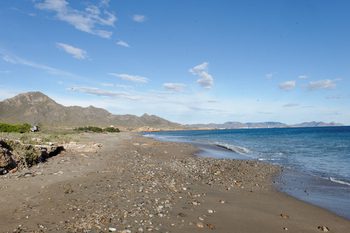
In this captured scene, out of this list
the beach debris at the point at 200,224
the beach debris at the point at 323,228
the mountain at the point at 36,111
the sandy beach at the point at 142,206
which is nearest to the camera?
the sandy beach at the point at 142,206

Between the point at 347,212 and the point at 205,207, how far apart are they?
5208 millimetres

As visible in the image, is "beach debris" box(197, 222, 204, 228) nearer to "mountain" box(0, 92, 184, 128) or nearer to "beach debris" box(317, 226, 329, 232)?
"beach debris" box(317, 226, 329, 232)

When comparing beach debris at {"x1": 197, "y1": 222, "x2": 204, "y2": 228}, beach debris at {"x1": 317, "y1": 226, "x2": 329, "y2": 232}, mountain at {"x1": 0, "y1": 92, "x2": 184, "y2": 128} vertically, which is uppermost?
mountain at {"x1": 0, "y1": 92, "x2": 184, "y2": 128}

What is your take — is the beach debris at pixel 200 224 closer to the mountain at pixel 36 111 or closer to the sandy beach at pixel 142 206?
the sandy beach at pixel 142 206

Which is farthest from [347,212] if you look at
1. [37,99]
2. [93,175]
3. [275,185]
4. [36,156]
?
[37,99]

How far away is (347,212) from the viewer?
724 centimetres

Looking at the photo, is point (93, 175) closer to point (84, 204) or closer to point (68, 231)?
point (84, 204)

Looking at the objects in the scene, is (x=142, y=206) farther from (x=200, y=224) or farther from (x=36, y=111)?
(x=36, y=111)

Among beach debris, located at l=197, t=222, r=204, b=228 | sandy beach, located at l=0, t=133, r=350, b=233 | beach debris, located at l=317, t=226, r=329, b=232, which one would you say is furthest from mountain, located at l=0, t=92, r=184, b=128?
beach debris, located at l=317, t=226, r=329, b=232

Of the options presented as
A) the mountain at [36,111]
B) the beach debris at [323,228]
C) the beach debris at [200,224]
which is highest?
the mountain at [36,111]

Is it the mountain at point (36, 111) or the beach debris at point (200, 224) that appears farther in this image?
the mountain at point (36, 111)

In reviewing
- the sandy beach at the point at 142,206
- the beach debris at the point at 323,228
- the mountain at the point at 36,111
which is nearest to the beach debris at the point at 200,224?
the sandy beach at the point at 142,206

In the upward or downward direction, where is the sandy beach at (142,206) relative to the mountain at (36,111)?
downward

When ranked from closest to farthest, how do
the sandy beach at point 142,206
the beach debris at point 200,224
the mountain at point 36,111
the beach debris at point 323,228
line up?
the sandy beach at point 142,206, the beach debris at point 200,224, the beach debris at point 323,228, the mountain at point 36,111
